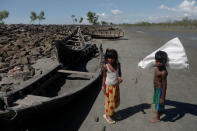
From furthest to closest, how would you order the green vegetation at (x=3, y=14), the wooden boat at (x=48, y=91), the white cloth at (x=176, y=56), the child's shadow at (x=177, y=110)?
the green vegetation at (x=3, y=14)
the child's shadow at (x=177, y=110)
the white cloth at (x=176, y=56)
the wooden boat at (x=48, y=91)

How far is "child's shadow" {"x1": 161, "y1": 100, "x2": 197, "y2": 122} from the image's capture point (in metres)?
4.21

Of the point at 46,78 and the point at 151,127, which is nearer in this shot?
the point at 151,127

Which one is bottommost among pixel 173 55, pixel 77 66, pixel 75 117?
pixel 75 117

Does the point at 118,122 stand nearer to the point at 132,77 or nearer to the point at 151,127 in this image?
the point at 151,127

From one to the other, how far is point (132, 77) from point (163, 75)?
4.09 m

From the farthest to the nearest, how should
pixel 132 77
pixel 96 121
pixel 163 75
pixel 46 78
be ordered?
pixel 132 77 → pixel 46 78 → pixel 96 121 → pixel 163 75

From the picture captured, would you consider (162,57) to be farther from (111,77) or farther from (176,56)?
(111,77)

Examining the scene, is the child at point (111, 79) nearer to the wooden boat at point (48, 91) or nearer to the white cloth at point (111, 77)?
the white cloth at point (111, 77)

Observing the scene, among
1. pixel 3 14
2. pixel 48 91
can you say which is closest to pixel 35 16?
pixel 3 14

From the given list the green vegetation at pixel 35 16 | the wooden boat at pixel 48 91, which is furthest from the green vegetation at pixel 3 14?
the wooden boat at pixel 48 91

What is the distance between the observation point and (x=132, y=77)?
24.5 feet

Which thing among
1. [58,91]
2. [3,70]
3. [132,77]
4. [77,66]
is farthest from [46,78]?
[3,70]

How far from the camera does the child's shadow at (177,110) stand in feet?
13.8

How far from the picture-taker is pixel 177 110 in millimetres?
4562
